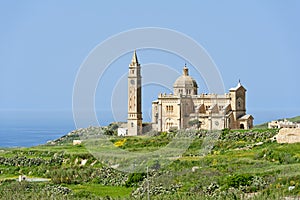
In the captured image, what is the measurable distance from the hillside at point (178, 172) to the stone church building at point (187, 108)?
3.58 m

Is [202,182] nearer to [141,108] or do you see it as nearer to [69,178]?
[69,178]

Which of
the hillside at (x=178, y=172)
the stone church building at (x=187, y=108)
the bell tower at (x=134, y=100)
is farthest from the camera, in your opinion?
the bell tower at (x=134, y=100)

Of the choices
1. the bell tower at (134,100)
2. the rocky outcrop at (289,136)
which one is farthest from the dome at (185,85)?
the rocky outcrop at (289,136)

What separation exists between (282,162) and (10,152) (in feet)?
70.2

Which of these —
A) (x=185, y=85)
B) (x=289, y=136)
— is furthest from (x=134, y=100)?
(x=289, y=136)

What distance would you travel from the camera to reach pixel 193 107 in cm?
5312

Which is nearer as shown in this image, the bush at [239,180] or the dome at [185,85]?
the bush at [239,180]

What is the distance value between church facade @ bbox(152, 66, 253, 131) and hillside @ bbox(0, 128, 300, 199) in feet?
11.4

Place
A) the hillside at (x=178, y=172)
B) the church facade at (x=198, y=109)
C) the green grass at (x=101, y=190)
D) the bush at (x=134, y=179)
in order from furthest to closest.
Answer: the church facade at (x=198, y=109)
the bush at (x=134, y=179)
the green grass at (x=101, y=190)
the hillside at (x=178, y=172)

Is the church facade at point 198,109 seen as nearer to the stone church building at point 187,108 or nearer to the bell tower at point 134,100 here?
the stone church building at point 187,108

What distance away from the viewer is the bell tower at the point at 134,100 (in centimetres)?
5422

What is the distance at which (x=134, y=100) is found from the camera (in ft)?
178

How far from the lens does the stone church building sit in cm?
5131

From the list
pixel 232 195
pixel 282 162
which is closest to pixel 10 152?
pixel 282 162
